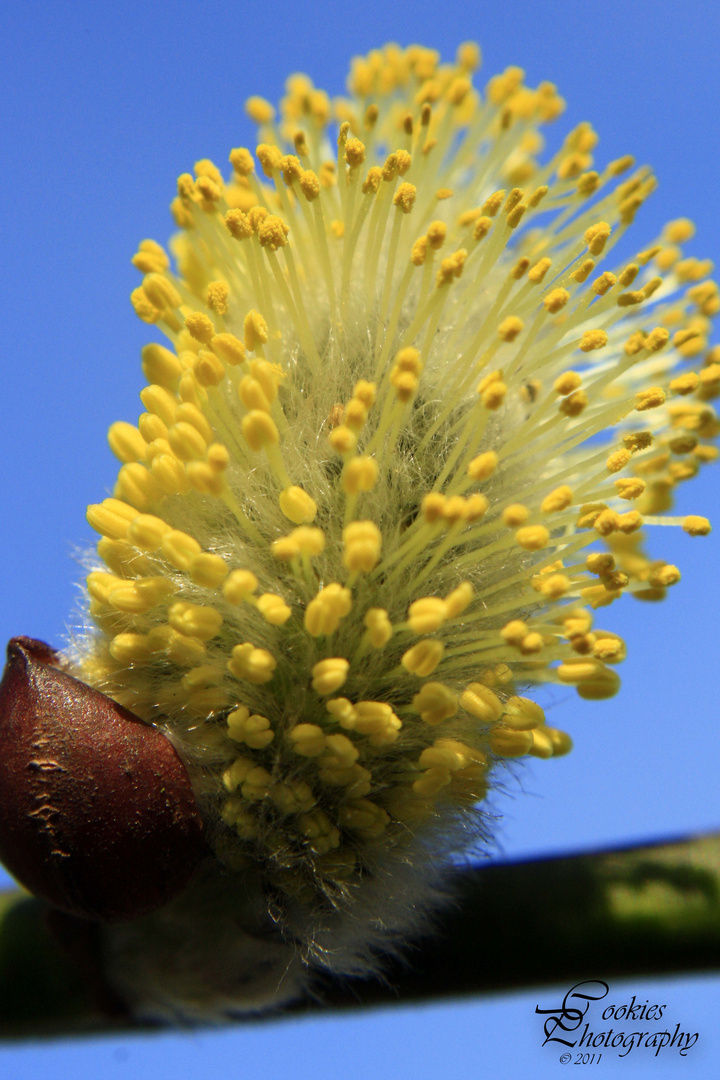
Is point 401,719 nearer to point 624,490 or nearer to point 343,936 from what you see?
point 343,936

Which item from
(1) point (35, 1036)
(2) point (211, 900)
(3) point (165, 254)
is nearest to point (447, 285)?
(3) point (165, 254)

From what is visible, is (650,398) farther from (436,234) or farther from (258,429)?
(258,429)

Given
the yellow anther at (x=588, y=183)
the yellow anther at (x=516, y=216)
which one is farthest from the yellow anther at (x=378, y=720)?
the yellow anther at (x=588, y=183)

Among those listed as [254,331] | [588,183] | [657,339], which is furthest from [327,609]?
[588,183]

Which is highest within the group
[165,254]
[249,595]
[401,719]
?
[165,254]

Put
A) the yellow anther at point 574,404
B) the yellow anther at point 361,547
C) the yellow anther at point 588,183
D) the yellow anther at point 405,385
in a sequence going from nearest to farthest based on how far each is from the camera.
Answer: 1. the yellow anther at point 361,547
2. the yellow anther at point 405,385
3. the yellow anther at point 574,404
4. the yellow anther at point 588,183

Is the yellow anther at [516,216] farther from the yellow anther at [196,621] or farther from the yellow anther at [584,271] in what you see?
the yellow anther at [196,621]

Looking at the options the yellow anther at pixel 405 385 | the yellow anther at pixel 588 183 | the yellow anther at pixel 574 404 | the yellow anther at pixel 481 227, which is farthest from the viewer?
the yellow anther at pixel 588 183
